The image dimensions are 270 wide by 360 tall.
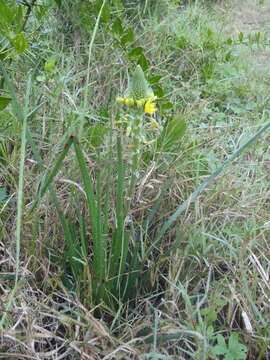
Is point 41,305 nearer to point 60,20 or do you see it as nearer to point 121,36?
point 121,36

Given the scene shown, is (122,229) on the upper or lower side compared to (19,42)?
lower

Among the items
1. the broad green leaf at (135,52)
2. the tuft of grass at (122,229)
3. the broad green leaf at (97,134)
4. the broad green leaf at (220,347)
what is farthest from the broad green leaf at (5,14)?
the broad green leaf at (220,347)

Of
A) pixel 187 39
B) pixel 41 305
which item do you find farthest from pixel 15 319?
pixel 187 39

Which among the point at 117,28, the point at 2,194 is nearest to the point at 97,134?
the point at 2,194

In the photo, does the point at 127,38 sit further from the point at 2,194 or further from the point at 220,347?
the point at 220,347

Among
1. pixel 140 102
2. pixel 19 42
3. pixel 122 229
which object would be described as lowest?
pixel 122 229

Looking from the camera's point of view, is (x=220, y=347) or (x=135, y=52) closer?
(x=220, y=347)

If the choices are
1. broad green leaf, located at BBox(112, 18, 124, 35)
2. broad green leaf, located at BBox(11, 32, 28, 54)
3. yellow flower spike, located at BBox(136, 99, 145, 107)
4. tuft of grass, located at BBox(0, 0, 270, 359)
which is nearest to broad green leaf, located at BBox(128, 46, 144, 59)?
tuft of grass, located at BBox(0, 0, 270, 359)

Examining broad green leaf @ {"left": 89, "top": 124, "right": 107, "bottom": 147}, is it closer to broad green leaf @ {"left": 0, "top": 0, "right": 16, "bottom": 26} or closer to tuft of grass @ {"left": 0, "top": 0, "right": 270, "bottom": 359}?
tuft of grass @ {"left": 0, "top": 0, "right": 270, "bottom": 359}

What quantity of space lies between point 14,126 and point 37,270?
460 mm

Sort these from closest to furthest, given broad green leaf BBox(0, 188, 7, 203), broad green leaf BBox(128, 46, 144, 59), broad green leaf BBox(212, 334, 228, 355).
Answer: broad green leaf BBox(212, 334, 228, 355)
broad green leaf BBox(0, 188, 7, 203)
broad green leaf BBox(128, 46, 144, 59)

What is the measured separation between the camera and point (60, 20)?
215 centimetres

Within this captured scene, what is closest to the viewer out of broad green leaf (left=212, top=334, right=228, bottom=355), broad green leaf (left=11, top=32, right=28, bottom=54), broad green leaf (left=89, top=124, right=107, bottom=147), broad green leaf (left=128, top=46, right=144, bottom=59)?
broad green leaf (left=212, top=334, right=228, bottom=355)

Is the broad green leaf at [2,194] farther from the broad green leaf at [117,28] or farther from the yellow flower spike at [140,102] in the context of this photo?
the broad green leaf at [117,28]
